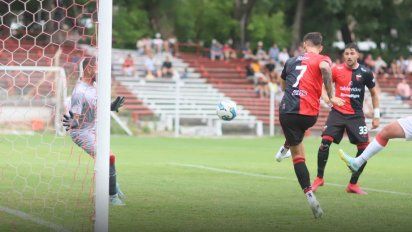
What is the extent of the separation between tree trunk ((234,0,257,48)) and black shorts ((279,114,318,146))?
1422 inches

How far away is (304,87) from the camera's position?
416 inches

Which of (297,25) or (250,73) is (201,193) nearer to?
(250,73)

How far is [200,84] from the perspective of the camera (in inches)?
1515

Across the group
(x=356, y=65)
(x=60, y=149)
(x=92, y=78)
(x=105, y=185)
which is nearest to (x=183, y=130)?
(x=60, y=149)

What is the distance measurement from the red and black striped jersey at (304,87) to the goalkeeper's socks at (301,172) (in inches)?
21.7

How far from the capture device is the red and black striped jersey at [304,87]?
10492mm

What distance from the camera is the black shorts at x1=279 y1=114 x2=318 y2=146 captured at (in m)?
10.4

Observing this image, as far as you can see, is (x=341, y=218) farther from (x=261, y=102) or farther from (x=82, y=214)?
(x=261, y=102)

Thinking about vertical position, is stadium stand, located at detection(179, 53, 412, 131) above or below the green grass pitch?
above

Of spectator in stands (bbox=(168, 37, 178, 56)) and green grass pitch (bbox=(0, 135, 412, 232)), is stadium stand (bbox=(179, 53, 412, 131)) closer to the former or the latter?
spectator in stands (bbox=(168, 37, 178, 56))

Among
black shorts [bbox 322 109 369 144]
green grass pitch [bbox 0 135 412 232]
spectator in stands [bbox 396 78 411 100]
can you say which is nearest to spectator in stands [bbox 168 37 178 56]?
spectator in stands [bbox 396 78 411 100]

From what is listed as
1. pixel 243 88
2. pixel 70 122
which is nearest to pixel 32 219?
pixel 70 122

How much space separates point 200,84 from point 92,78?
28.1 m

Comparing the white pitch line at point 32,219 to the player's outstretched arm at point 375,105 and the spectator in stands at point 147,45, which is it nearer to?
the player's outstretched arm at point 375,105
